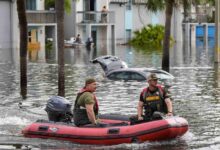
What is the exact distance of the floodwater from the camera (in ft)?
57.3

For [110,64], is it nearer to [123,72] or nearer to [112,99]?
[123,72]

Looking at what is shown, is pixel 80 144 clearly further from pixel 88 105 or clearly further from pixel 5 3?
pixel 5 3

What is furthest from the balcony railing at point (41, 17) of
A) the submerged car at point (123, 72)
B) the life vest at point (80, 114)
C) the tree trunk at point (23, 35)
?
the life vest at point (80, 114)

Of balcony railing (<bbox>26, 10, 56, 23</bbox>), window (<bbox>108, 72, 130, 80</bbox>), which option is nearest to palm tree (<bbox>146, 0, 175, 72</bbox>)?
window (<bbox>108, 72, 130, 80</bbox>)

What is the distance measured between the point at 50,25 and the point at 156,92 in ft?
194

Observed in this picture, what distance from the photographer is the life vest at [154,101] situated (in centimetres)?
1761

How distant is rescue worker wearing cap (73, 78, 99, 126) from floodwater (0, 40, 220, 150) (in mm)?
686

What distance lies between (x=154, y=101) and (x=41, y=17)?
57637 mm

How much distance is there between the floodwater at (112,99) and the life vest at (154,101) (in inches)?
36.4

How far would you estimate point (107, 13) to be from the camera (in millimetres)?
83562

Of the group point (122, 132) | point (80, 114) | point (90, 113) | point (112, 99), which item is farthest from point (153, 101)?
point (112, 99)

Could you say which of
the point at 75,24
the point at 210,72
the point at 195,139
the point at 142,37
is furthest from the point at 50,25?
the point at 195,139

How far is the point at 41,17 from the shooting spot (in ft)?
244

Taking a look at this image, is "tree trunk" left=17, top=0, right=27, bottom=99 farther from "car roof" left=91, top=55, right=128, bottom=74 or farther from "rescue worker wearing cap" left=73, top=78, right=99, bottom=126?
"rescue worker wearing cap" left=73, top=78, right=99, bottom=126
